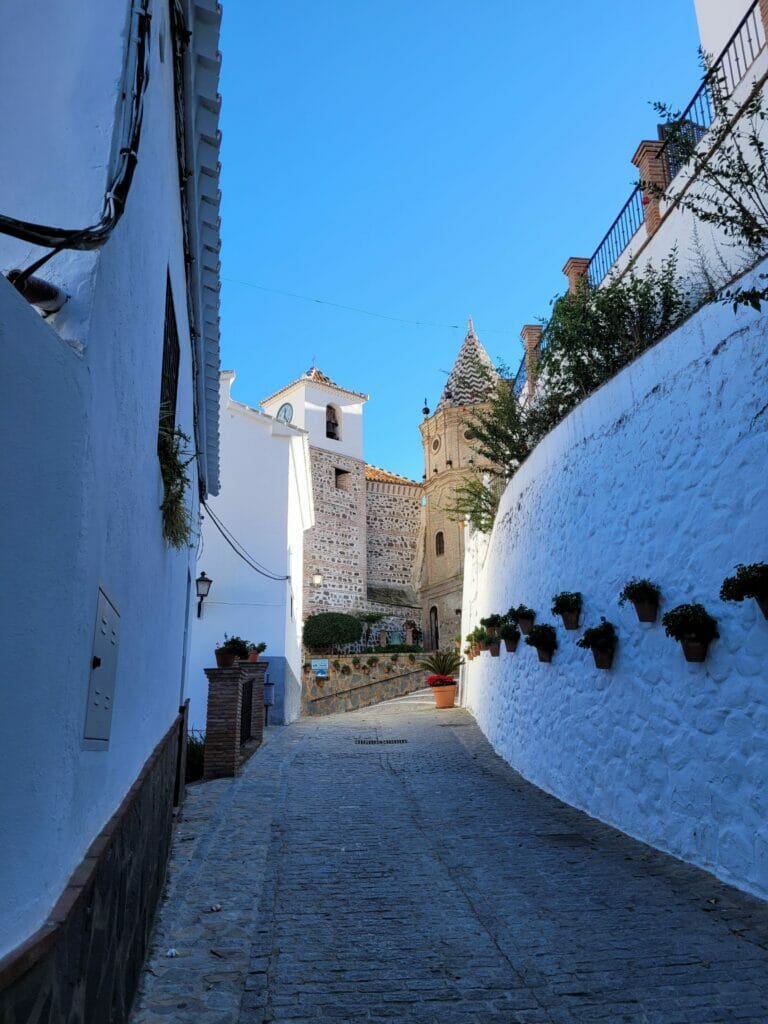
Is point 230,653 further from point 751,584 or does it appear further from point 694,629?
point 751,584

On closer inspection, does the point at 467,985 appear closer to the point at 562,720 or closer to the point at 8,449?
the point at 8,449

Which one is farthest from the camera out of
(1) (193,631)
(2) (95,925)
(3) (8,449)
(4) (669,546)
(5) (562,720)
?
(1) (193,631)

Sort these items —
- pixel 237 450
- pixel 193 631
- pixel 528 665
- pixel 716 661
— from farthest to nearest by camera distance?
pixel 237 450 < pixel 193 631 < pixel 528 665 < pixel 716 661

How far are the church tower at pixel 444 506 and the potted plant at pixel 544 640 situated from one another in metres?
23.3

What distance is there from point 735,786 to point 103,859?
3862 mm

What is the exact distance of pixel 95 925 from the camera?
7.52 feet

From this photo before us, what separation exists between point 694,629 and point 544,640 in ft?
10.3

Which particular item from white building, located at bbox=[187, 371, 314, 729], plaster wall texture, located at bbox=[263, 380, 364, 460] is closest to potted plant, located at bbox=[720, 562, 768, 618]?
white building, located at bbox=[187, 371, 314, 729]

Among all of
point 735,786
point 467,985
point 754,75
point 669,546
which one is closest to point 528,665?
point 669,546

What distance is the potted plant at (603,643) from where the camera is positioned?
21.0 feet

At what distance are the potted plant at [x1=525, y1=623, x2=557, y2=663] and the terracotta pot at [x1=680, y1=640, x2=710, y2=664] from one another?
9.67ft

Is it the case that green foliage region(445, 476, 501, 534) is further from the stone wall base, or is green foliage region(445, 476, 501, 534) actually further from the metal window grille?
the stone wall base

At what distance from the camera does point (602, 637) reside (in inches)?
253

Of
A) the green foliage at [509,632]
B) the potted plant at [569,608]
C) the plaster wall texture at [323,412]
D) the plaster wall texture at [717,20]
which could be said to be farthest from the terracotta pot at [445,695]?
the plaster wall texture at [323,412]
